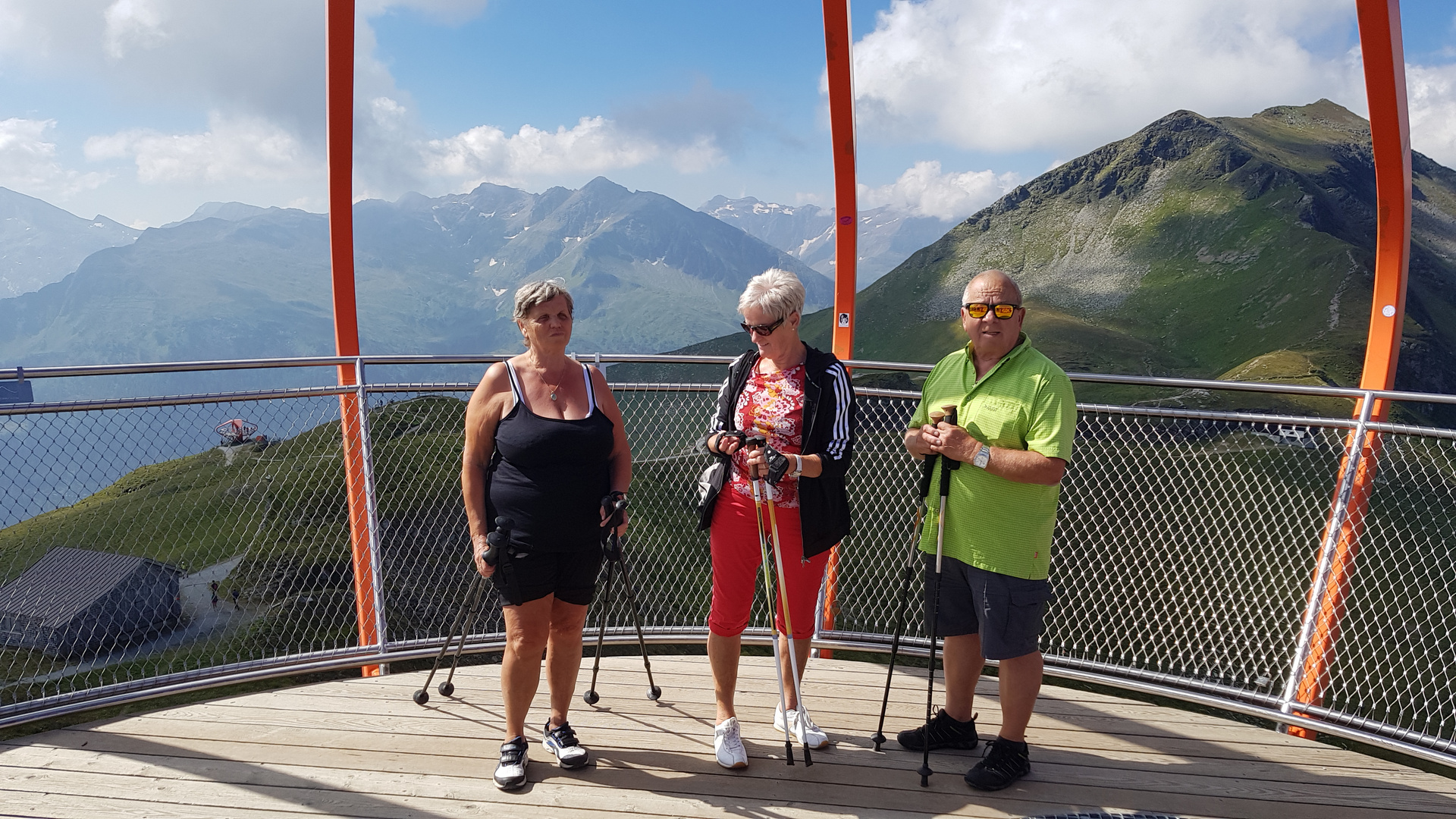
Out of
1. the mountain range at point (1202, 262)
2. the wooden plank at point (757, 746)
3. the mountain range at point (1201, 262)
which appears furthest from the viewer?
the mountain range at point (1202, 262)

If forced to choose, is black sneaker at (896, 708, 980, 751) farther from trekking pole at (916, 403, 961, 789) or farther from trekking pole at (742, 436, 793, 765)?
trekking pole at (742, 436, 793, 765)

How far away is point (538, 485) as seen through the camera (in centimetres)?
294

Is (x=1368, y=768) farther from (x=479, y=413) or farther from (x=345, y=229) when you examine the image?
(x=345, y=229)

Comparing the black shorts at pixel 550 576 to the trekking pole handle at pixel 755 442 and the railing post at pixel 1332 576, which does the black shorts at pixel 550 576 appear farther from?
the railing post at pixel 1332 576

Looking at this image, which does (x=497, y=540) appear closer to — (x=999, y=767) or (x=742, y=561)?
(x=742, y=561)

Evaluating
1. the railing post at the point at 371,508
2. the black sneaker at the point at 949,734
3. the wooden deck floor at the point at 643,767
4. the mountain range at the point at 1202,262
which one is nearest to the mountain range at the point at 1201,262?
the mountain range at the point at 1202,262

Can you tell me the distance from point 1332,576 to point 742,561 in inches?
102

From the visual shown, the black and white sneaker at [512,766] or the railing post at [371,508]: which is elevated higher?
the railing post at [371,508]

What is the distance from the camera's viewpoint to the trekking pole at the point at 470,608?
9.57 feet

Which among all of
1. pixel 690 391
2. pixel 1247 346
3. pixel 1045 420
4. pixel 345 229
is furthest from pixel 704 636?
pixel 1247 346

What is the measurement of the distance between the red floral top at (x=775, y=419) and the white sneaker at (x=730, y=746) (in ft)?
3.01

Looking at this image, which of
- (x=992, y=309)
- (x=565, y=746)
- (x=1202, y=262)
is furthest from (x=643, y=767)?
(x=1202, y=262)

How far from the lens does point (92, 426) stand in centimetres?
365

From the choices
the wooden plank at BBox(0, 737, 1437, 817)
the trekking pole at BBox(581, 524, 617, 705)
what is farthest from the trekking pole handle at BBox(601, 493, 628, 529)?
the wooden plank at BBox(0, 737, 1437, 817)
